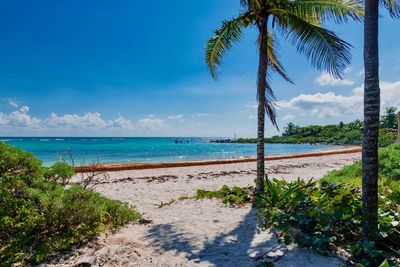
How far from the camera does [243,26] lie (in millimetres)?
7336

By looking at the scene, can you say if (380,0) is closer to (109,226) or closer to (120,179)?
(109,226)

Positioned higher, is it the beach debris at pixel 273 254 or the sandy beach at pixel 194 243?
the beach debris at pixel 273 254

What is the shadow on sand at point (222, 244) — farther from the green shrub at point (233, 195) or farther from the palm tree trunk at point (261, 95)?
the palm tree trunk at point (261, 95)

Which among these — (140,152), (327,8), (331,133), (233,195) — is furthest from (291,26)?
(331,133)

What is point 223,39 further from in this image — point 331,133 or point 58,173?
point 331,133

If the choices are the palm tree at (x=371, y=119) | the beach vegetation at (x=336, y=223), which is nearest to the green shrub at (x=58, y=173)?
the beach vegetation at (x=336, y=223)

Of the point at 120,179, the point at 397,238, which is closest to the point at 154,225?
the point at 397,238

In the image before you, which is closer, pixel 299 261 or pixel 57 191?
pixel 299 261

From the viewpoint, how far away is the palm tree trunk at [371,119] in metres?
3.83

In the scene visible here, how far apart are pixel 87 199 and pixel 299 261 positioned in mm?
3605

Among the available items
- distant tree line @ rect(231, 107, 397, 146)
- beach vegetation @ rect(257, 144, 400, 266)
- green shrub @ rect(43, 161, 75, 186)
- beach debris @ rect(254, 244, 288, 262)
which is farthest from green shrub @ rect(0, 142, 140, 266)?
distant tree line @ rect(231, 107, 397, 146)

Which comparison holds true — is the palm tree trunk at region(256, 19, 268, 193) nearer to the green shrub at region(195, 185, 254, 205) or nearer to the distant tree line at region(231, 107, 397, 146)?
the green shrub at region(195, 185, 254, 205)

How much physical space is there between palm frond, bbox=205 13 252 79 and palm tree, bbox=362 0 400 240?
3583 millimetres

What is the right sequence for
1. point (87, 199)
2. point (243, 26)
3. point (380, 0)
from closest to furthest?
point (380, 0), point (87, 199), point (243, 26)
